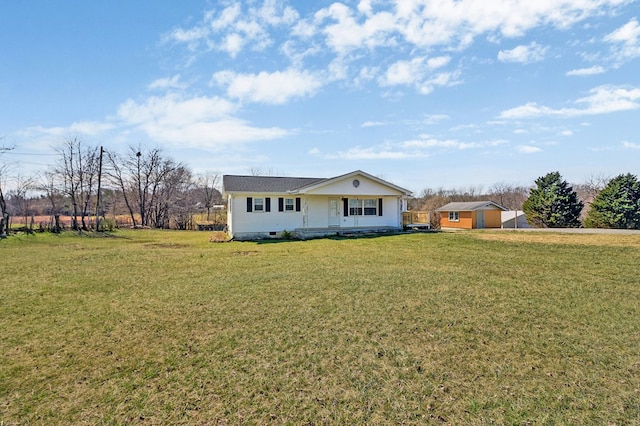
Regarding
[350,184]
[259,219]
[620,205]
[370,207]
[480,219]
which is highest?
[350,184]

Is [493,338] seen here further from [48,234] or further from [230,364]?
[48,234]

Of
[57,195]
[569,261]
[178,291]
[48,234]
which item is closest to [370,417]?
[178,291]

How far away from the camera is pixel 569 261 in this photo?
32.7 ft

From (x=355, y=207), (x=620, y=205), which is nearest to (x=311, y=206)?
(x=355, y=207)

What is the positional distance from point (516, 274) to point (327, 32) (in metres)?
9.52

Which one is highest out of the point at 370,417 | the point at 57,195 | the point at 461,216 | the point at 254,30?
the point at 254,30

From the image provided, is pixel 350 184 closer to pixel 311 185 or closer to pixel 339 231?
pixel 311 185

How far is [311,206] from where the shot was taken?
19953 mm

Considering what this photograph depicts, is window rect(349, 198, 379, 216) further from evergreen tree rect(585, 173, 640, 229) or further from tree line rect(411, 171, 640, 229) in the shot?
evergreen tree rect(585, 173, 640, 229)

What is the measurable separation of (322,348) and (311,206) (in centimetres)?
1597

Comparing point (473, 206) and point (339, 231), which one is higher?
point (473, 206)

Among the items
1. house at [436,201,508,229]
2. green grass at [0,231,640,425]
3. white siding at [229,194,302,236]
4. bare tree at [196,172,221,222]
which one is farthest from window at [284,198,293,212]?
bare tree at [196,172,221,222]

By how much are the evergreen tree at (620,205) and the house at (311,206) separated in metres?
15.4

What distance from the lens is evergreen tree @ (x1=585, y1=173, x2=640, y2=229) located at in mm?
22750
